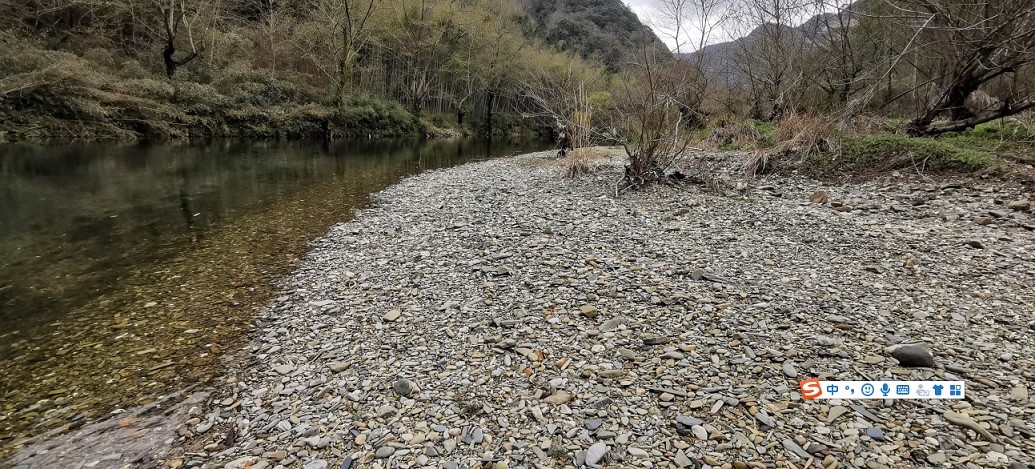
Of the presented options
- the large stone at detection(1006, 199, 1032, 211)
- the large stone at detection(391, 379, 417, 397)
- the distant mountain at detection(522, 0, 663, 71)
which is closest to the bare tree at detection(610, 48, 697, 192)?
the large stone at detection(1006, 199, 1032, 211)

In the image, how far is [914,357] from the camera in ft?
10.4

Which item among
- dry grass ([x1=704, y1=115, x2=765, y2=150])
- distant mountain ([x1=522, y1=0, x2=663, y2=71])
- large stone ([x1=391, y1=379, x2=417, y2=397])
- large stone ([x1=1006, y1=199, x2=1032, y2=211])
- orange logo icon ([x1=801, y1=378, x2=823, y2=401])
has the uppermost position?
distant mountain ([x1=522, y1=0, x2=663, y2=71])

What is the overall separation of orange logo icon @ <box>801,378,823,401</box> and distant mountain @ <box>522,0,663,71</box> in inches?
2340

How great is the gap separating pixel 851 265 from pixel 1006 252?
172 centimetres

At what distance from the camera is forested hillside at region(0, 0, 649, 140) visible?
63.5 ft

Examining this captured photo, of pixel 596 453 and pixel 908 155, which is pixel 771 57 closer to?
pixel 908 155

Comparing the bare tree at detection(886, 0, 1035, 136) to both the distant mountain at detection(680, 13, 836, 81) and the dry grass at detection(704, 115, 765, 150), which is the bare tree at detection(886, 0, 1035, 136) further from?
the distant mountain at detection(680, 13, 836, 81)

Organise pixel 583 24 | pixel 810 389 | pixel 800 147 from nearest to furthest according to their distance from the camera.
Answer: pixel 810 389, pixel 800 147, pixel 583 24

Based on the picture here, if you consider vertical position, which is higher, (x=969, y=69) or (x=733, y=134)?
(x=969, y=69)

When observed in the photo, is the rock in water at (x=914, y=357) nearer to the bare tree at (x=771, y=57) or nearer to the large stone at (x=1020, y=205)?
the large stone at (x=1020, y=205)

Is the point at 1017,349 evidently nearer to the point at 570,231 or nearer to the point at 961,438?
the point at 961,438

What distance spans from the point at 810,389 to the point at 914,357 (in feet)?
2.95

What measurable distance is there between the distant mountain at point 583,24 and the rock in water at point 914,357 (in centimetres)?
5907

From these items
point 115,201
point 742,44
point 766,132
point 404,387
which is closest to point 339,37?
point 742,44
